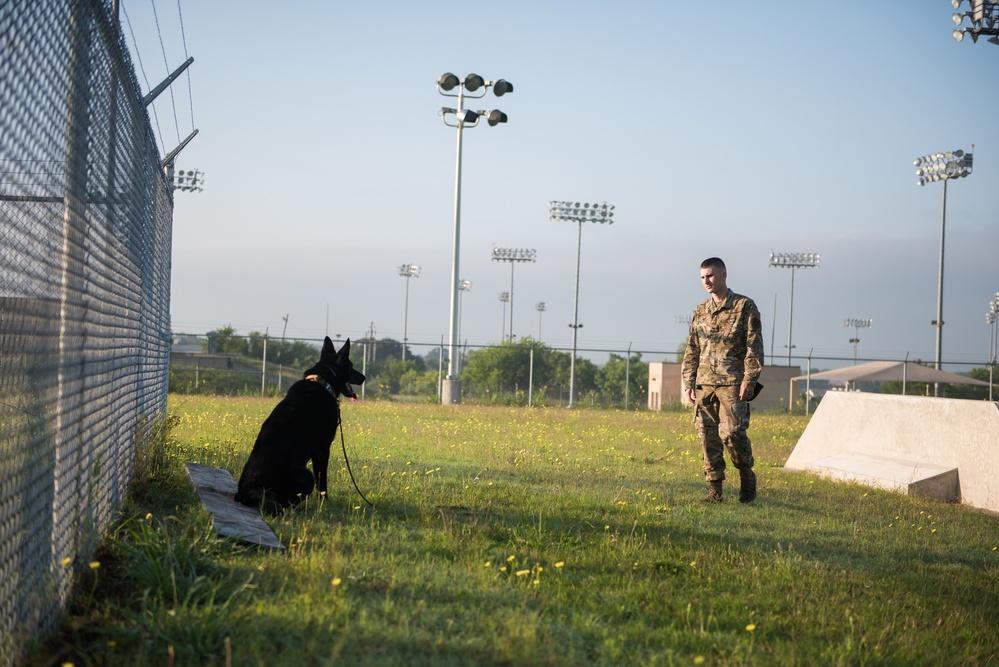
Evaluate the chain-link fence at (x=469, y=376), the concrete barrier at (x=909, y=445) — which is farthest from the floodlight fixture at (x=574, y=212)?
the concrete barrier at (x=909, y=445)

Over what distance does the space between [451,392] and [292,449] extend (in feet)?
72.6

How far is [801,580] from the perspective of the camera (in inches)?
197

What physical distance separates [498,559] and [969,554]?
3615mm

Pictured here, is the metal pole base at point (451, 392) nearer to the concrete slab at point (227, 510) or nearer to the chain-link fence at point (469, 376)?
the chain-link fence at point (469, 376)

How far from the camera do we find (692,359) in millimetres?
8273

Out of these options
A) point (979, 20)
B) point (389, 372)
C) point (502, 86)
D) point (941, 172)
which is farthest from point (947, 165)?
point (389, 372)

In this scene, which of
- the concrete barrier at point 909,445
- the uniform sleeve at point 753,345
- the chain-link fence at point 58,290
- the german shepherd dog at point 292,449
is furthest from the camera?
the concrete barrier at point 909,445

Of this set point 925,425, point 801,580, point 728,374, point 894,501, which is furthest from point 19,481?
point 925,425

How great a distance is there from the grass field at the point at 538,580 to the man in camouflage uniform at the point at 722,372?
0.44 metres

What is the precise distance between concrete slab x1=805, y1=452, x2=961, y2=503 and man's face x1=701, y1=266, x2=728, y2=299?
3.12m

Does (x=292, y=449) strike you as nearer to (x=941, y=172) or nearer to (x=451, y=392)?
(x=451, y=392)

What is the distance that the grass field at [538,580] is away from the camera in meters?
3.43

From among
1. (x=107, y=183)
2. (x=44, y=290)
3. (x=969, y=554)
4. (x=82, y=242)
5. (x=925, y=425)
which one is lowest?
(x=969, y=554)

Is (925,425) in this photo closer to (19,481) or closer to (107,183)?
(107,183)
